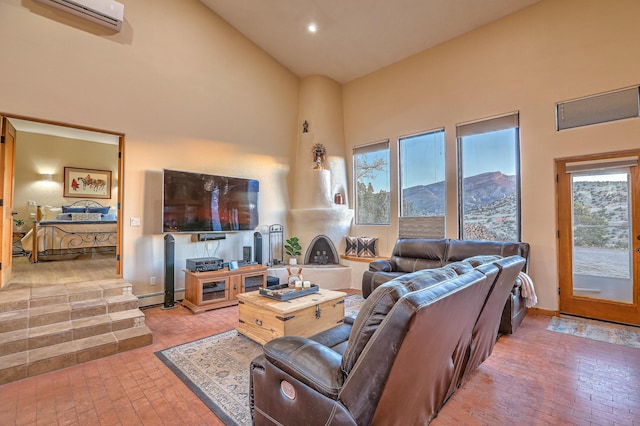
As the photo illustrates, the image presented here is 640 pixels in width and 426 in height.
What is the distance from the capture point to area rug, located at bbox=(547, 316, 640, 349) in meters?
3.15

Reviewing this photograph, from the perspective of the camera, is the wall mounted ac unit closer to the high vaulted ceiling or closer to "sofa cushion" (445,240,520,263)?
the high vaulted ceiling

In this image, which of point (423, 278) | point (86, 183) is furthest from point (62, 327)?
point (86, 183)

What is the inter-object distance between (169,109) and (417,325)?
476cm

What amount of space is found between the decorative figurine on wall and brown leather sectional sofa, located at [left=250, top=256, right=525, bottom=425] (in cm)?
448

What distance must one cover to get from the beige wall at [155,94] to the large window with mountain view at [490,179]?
3.34 m

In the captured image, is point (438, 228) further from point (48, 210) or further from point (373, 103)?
point (48, 210)

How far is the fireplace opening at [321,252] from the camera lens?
591 centimetres

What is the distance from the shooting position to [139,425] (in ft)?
6.18

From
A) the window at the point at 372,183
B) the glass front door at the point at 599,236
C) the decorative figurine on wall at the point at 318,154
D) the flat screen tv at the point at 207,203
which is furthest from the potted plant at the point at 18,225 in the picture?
the glass front door at the point at 599,236

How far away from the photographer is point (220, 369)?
256 centimetres

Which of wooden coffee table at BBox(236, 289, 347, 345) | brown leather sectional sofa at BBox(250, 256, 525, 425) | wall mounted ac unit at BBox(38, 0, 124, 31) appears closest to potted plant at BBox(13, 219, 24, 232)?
wall mounted ac unit at BBox(38, 0, 124, 31)

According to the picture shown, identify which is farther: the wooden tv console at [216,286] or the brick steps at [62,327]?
the wooden tv console at [216,286]

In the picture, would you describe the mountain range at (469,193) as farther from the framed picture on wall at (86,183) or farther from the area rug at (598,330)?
the framed picture on wall at (86,183)

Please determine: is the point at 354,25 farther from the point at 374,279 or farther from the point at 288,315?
the point at 288,315
